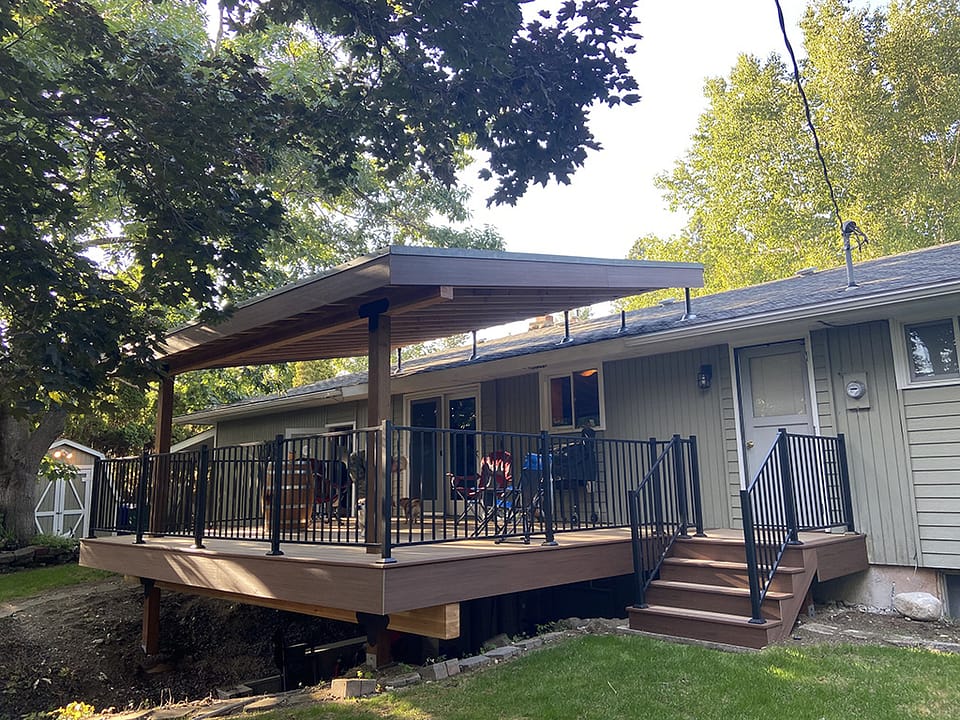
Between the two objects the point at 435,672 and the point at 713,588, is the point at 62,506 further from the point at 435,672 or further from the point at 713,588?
the point at 713,588

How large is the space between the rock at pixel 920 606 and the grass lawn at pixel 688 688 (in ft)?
3.70

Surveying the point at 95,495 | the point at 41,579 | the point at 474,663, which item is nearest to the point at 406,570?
the point at 474,663

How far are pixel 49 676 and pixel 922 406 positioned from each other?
347 inches

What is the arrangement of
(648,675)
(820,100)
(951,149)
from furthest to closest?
(820,100) < (951,149) < (648,675)

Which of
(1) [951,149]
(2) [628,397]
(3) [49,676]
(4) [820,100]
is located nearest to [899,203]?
(1) [951,149]

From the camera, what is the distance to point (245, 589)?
5.95m

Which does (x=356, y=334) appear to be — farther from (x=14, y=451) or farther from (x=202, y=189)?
(x=14, y=451)

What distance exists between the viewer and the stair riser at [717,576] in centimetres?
570

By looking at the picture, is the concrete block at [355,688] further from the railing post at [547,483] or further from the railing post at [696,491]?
the railing post at [696,491]

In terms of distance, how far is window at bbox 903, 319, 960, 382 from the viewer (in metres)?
6.23

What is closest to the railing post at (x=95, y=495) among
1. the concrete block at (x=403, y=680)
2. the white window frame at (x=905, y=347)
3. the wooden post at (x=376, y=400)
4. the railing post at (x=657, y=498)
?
the wooden post at (x=376, y=400)

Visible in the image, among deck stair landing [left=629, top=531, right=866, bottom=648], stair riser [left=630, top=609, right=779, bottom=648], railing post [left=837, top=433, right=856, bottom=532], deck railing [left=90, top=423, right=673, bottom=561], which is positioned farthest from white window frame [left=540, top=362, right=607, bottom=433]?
stair riser [left=630, top=609, right=779, bottom=648]

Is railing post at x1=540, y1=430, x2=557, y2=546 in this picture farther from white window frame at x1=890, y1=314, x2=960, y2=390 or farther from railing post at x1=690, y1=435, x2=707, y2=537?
white window frame at x1=890, y1=314, x2=960, y2=390

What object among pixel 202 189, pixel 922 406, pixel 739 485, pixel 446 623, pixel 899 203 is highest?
pixel 899 203
